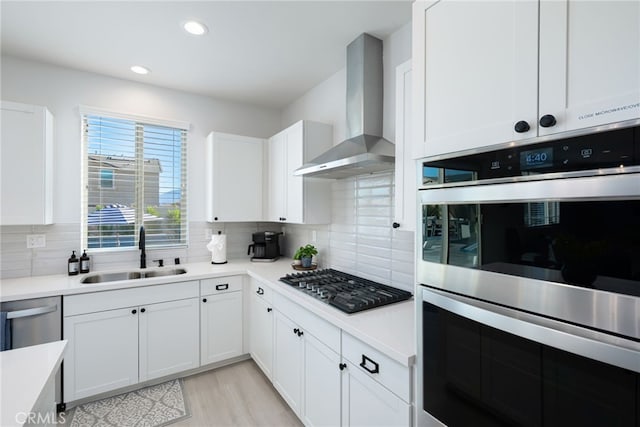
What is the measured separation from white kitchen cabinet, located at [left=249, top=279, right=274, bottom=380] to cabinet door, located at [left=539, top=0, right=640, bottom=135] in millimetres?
2164

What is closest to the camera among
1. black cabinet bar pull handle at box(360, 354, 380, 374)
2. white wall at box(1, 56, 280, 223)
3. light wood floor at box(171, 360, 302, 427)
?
black cabinet bar pull handle at box(360, 354, 380, 374)

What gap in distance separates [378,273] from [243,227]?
6.11 ft

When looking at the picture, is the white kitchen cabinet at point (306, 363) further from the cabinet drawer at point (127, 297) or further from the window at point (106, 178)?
the window at point (106, 178)

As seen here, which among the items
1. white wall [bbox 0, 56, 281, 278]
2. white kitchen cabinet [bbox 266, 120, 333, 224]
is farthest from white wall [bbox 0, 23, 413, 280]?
white kitchen cabinet [bbox 266, 120, 333, 224]

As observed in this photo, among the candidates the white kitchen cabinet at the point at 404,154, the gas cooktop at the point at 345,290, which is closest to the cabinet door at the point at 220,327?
the gas cooktop at the point at 345,290

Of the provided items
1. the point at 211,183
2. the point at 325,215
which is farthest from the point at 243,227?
the point at 325,215

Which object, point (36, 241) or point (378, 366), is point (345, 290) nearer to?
point (378, 366)

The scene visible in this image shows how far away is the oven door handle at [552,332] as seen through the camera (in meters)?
0.65

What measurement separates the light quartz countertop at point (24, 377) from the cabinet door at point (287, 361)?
1.25m

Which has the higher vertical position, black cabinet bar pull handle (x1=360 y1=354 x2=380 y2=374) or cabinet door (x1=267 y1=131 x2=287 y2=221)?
cabinet door (x1=267 y1=131 x2=287 y2=221)

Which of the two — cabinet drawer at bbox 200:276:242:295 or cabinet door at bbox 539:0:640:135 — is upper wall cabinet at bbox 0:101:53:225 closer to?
cabinet drawer at bbox 200:276:242:295

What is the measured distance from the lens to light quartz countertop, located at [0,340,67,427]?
77 cm

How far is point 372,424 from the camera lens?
1.35m

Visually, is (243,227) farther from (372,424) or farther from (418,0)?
(418,0)
